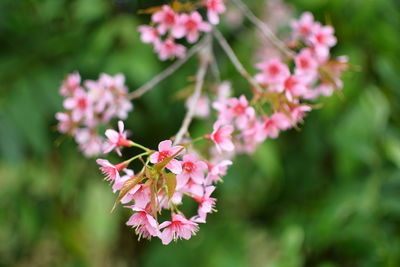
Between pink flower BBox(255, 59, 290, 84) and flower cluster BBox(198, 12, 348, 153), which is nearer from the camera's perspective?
flower cluster BBox(198, 12, 348, 153)

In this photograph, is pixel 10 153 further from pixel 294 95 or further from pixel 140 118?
pixel 294 95

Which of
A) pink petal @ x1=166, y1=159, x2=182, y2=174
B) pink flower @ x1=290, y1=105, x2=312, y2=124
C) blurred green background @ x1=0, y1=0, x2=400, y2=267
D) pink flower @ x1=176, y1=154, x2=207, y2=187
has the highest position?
→ blurred green background @ x1=0, y1=0, x2=400, y2=267

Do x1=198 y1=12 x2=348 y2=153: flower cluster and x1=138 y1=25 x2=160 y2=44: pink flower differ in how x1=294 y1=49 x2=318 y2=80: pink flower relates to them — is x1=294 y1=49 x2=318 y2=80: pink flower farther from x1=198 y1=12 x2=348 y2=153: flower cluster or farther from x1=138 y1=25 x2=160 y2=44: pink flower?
x1=138 y1=25 x2=160 y2=44: pink flower

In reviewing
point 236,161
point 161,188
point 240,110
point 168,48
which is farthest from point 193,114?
point 236,161

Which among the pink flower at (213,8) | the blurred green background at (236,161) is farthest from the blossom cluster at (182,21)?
the blurred green background at (236,161)

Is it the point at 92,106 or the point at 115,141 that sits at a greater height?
the point at 92,106

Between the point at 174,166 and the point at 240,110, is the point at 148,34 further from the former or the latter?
the point at 174,166

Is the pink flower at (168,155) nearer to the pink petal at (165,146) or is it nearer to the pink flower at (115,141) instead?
the pink petal at (165,146)

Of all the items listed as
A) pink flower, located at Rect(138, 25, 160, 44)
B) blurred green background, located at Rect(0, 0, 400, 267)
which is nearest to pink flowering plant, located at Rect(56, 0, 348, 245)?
pink flower, located at Rect(138, 25, 160, 44)
